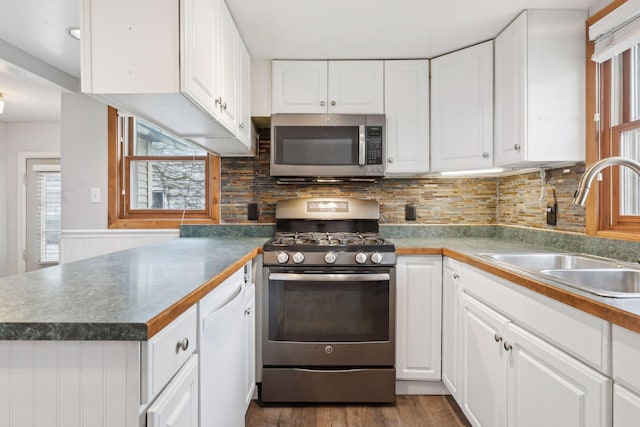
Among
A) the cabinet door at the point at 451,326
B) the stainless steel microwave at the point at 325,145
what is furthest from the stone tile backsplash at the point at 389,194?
the cabinet door at the point at 451,326

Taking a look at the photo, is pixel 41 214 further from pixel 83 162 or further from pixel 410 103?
pixel 410 103

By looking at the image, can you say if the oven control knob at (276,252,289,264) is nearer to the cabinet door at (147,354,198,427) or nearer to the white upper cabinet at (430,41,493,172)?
the cabinet door at (147,354,198,427)

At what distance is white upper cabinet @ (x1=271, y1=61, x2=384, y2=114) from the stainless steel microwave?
0.26 feet

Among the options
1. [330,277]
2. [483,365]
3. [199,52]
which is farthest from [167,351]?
[483,365]

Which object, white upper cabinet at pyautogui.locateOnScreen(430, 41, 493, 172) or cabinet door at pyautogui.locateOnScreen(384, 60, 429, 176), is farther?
cabinet door at pyautogui.locateOnScreen(384, 60, 429, 176)

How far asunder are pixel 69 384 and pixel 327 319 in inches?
56.3

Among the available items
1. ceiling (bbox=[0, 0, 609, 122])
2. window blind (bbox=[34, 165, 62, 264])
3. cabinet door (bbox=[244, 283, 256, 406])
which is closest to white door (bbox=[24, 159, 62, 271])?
window blind (bbox=[34, 165, 62, 264])

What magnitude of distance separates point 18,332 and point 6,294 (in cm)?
33

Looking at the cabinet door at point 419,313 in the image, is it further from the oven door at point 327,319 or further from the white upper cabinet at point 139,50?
the white upper cabinet at point 139,50

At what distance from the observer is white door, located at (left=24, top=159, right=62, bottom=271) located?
4293 millimetres

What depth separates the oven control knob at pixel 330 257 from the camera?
1962mm

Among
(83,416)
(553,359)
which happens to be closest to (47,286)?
(83,416)

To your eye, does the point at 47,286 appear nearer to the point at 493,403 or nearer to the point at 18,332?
the point at 18,332

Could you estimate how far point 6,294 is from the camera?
3.05 ft
